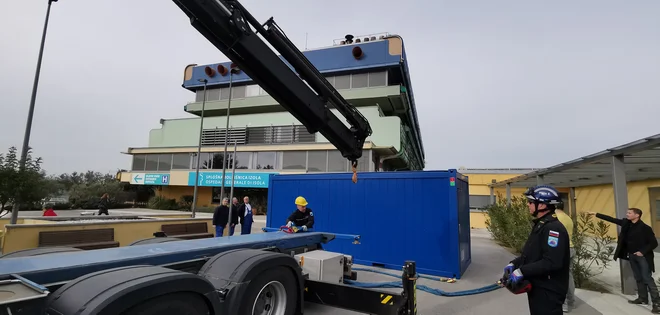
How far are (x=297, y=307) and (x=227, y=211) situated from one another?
7.05 m

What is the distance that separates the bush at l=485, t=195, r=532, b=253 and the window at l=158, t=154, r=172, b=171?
97.2ft

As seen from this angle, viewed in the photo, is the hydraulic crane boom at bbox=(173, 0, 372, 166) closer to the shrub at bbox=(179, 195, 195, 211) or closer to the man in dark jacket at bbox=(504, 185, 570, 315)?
the man in dark jacket at bbox=(504, 185, 570, 315)

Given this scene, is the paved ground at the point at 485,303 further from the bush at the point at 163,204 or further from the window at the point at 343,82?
the bush at the point at 163,204

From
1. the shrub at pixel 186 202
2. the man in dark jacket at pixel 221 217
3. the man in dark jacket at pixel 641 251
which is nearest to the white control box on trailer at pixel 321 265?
the man in dark jacket at pixel 641 251

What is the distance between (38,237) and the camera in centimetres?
666

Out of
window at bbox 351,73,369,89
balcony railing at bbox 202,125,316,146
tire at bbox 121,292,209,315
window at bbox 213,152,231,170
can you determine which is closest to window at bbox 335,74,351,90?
window at bbox 351,73,369,89

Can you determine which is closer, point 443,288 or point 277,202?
point 443,288

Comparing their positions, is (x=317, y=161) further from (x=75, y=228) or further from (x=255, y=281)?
(x=255, y=281)

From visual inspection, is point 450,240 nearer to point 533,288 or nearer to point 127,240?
point 533,288

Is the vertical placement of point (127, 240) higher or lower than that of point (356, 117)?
lower

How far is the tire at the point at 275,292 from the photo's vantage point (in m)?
3.71

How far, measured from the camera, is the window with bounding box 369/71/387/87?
30.2 metres

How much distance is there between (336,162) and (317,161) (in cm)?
173

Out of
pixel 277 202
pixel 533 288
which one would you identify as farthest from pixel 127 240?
pixel 533 288
